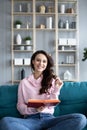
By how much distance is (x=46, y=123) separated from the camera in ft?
7.50

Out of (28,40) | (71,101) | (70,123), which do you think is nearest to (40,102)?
(70,123)

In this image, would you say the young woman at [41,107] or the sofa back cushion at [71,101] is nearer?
the young woman at [41,107]

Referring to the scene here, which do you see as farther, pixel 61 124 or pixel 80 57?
pixel 80 57

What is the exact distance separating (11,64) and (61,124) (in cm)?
358

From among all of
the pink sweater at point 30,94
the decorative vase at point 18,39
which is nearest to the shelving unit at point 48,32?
the decorative vase at point 18,39

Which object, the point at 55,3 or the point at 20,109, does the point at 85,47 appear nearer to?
the point at 55,3

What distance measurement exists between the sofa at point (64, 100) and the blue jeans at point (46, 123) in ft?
1.00

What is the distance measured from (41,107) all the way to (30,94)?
0.71 ft

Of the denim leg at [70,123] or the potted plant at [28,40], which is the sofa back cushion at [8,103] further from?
the potted plant at [28,40]

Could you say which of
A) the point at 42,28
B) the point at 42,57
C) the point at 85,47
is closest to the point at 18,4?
the point at 42,28

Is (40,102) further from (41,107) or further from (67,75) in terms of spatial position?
(67,75)

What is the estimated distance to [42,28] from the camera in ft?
18.1

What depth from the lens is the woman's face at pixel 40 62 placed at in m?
2.53

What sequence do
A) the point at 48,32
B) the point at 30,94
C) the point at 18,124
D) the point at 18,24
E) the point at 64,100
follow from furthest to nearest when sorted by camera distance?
the point at 48,32 < the point at 18,24 < the point at 64,100 < the point at 30,94 < the point at 18,124
